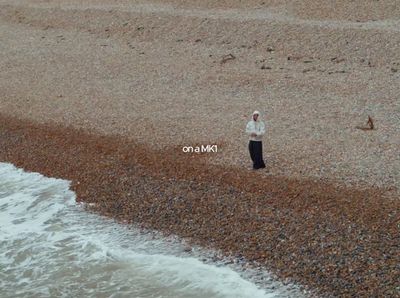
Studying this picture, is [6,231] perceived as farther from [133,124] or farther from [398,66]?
[398,66]

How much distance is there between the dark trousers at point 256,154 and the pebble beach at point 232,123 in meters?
0.23

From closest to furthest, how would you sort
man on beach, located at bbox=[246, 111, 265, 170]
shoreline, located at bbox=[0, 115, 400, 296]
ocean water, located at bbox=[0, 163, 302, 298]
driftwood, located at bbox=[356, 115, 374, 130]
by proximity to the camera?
shoreline, located at bbox=[0, 115, 400, 296]
ocean water, located at bbox=[0, 163, 302, 298]
man on beach, located at bbox=[246, 111, 265, 170]
driftwood, located at bbox=[356, 115, 374, 130]

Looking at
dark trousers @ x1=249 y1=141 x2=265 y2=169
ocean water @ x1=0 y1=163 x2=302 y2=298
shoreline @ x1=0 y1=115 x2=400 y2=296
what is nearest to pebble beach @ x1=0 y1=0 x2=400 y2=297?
shoreline @ x1=0 y1=115 x2=400 y2=296

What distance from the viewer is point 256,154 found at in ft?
43.1

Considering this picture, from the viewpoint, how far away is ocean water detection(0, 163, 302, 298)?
400 inches

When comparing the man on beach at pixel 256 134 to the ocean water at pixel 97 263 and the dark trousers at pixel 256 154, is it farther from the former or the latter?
the ocean water at pixel 97 263

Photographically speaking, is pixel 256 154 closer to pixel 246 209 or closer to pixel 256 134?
pixel 256 134

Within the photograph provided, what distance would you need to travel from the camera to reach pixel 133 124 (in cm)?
1697

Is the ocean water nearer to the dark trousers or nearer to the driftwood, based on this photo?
the dark trousers

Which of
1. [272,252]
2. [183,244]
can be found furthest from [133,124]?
[272,252]

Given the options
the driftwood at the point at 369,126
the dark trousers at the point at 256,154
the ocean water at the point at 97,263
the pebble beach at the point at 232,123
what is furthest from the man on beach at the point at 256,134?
the driftwood at the point at 369,126

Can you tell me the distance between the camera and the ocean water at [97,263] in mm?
10172

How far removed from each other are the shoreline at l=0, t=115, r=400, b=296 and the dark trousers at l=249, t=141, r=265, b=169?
260 mm

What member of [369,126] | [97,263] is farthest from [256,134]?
[97,263]
